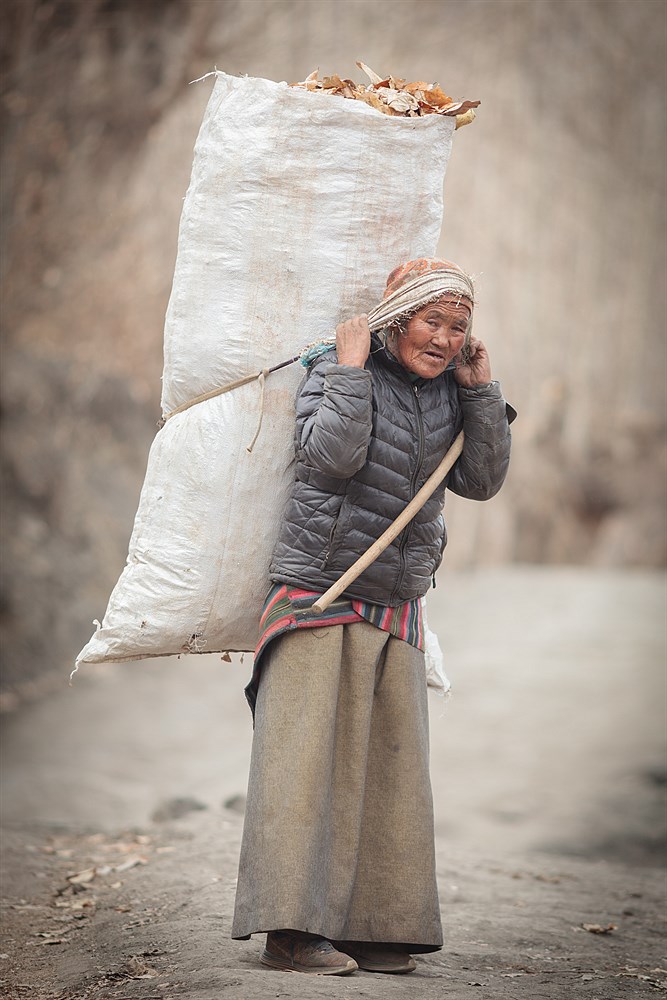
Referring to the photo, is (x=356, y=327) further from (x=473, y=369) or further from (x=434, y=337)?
(x=473, y=369)

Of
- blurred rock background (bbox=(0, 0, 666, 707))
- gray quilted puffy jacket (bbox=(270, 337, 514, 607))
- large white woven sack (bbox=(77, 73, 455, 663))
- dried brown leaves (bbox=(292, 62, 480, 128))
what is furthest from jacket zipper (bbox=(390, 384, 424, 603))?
dried brown leaves (bbox=(292, 62, 480, 128))

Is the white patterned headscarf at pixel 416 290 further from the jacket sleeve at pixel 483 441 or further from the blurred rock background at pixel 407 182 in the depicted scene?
the blurred rock background at pixel 407 182

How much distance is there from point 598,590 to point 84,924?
7264 millimetres

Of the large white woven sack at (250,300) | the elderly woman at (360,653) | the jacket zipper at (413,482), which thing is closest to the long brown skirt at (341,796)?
the elderly woman at (360,653)

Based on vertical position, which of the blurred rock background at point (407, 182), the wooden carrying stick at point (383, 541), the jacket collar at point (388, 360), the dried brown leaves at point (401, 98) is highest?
the blurred rock background at point (407, 182)

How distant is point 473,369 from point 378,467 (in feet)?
1.13

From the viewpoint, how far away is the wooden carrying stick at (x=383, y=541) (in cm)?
245

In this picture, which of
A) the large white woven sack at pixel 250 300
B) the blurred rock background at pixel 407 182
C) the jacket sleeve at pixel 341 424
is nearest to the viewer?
the jacket sleeve at pixel 341 424

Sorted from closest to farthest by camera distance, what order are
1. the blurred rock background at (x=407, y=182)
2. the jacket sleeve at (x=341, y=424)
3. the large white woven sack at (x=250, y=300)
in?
the jacket sleeve at (x=341, y=424) → the large white woven sack at (x=250, y=300) → the blurred rock background at (x=407, y=182)

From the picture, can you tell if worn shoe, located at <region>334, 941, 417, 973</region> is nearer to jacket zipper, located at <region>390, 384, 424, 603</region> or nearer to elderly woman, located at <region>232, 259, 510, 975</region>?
elderly woman, located at <region>232, 259, 510, 975</region>

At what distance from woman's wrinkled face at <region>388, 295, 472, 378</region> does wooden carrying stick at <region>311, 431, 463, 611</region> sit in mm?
245

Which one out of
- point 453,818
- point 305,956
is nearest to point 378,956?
point 305,956

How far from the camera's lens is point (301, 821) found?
7.87 ft

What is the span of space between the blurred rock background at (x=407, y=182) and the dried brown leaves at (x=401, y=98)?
7.1 inches
